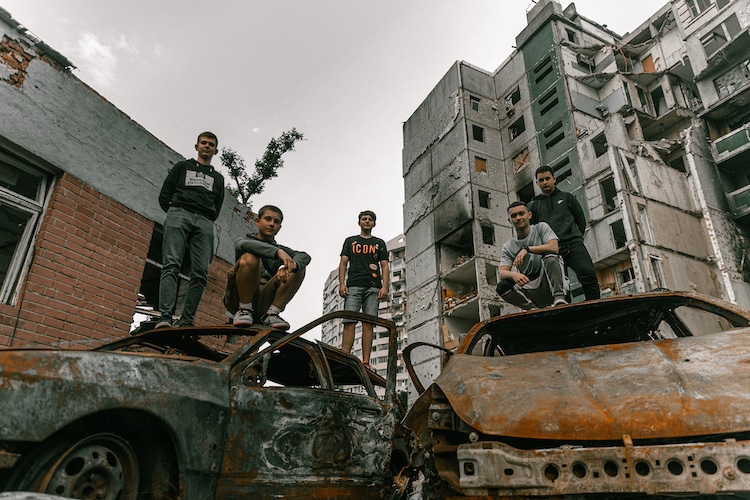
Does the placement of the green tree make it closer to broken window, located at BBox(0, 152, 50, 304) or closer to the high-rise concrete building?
broken window, located at BBox(0, 152, 50, 304)

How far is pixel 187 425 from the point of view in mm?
2328

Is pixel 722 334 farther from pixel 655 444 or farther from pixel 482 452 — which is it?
pixel 482 452

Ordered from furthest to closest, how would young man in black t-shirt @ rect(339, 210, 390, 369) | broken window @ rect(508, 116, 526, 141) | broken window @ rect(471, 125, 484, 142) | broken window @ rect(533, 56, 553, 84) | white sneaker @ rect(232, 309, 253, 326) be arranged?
broken window @ rect(471, 125, 484, 142) < broken window @ rect(508, 116, 526, 141) < broken window @ rect(533, 56, 553, 84) < young man in black t-shirt @ rect(339, 210, 390, 369) < white sneaker @ rect(232, 309, 253, 326)

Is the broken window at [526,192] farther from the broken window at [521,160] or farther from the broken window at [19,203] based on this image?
the broken window at [19,203]

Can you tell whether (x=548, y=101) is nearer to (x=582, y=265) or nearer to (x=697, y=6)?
(x=697, y=6)

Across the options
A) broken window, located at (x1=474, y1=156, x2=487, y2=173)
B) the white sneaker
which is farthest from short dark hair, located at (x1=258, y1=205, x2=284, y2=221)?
broken window, located at (x1=474, y1=156, x2=487, y2=173)

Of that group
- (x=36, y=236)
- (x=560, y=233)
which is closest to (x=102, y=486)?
(x=36, y=236)

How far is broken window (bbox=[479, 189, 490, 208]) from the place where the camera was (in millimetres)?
25191

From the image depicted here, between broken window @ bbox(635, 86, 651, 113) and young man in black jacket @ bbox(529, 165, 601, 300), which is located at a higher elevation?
broken window @ bbox(635, 86, 651, 113)

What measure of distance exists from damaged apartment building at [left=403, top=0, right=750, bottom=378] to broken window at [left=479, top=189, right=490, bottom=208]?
0.22ft

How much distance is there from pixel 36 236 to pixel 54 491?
429 centimetres

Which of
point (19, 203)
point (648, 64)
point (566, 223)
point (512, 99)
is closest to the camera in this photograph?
point (19, 203)

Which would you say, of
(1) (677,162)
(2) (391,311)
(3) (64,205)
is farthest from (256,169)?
(2) (391,311)

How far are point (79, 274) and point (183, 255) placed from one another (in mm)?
1790
